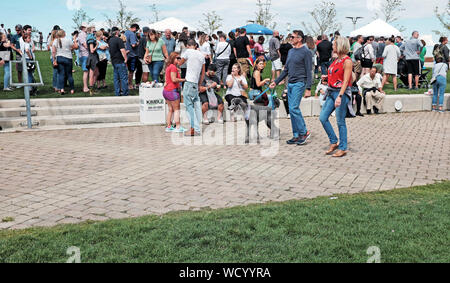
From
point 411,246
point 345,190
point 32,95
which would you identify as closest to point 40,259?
point 411,246

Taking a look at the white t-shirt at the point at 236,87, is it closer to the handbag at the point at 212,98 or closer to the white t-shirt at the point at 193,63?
the white t-shirt at the point at 193,63

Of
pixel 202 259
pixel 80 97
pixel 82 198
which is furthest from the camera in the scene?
pixel 80 97

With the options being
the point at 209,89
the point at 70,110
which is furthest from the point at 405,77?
the point at 70,110

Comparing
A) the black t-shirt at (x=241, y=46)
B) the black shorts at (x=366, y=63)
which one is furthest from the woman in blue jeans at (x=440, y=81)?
the black t-shirt at (x=241, y=46)

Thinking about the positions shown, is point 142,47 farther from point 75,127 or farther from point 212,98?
point 75,127

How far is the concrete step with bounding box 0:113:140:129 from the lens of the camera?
10742mm

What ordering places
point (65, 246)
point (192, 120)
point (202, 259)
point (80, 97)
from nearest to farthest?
point (202, 259)
point (65, 246)
point (192, 120)
point (80, 97)

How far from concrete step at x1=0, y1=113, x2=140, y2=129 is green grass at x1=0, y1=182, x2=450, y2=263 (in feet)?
23.0

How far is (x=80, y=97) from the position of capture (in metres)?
12.5

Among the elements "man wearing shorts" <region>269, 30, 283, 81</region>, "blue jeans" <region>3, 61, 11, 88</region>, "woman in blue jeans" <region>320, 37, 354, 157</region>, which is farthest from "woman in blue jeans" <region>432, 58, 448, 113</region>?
"blue jeans" <region>3, 61, 11, 88</region>

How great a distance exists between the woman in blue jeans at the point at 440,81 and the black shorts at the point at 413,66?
9.08ft

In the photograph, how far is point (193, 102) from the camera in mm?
9930

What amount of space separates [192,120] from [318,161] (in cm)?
332
